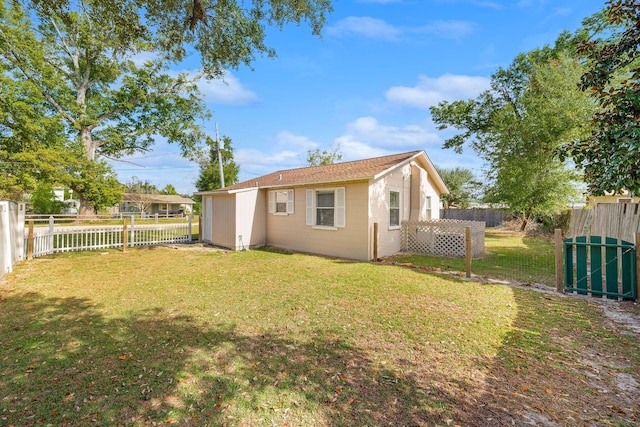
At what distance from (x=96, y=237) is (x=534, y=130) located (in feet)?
72.2

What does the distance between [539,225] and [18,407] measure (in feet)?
79.2

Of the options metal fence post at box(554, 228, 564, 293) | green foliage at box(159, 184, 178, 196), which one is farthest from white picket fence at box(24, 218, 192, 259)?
green foliage at box(159, 184, 178, 196)

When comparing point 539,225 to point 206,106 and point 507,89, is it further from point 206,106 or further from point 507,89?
point 206,106

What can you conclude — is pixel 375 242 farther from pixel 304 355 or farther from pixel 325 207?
pixel 304 355

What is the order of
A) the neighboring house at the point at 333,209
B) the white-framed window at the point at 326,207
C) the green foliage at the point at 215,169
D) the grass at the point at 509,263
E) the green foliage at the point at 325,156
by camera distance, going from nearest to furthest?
1. the grass at the point at 509,263
2. the neighboring house at the point at 333,209
3. the white-framed window at the point at 326,207
4. the green foliage at the point at 325,156
5. the green foliage at the point at 215,169

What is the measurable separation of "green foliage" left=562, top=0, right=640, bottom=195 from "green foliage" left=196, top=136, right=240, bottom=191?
35334mm

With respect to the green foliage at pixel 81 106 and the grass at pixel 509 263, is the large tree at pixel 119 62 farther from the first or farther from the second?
the grass at pixel 509 263

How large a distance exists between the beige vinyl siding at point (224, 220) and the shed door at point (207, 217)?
0.28 meters

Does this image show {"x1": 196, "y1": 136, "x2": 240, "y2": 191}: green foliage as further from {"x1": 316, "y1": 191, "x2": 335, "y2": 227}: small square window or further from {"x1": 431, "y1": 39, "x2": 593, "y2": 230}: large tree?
{"x1": 431, "y1": 39, "x2": 593, "y2": 230}: large tree

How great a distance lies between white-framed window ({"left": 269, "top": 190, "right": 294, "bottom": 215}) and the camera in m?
12.1

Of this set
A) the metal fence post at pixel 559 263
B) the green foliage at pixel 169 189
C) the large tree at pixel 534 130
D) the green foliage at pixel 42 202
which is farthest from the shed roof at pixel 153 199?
the metal fence post at pixel 559 263

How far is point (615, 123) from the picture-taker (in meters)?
3.21

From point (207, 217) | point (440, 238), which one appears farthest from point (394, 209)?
point (207, 217)

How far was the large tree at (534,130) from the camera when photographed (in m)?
14.4
